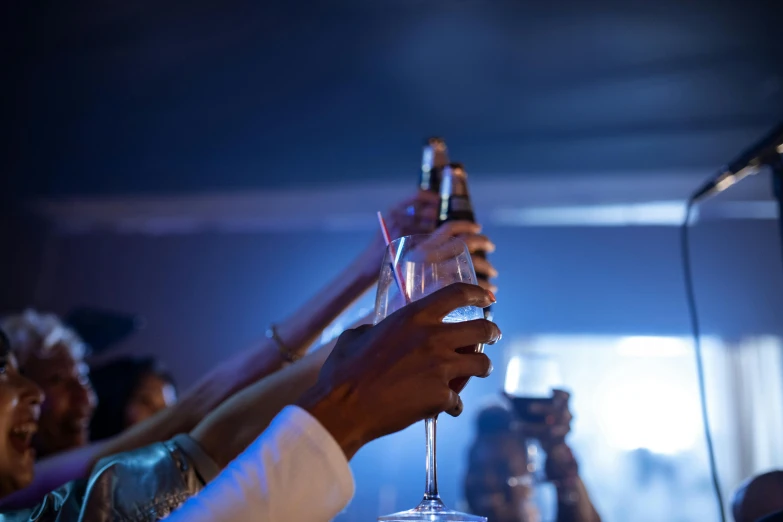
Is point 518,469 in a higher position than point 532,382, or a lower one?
lower

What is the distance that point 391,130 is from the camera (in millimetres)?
2379

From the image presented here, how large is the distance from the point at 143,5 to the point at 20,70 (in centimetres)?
62

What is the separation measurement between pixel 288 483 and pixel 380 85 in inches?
71.1

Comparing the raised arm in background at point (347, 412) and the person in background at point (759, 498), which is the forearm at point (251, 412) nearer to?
the raised arm in background at point (347, 412)

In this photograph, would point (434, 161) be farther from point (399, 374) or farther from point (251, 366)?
point (399, 374)

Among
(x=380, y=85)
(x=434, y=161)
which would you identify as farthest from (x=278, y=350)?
(x=380, y=85)

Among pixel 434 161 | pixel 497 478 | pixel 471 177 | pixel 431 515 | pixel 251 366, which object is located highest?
pixel 471 177

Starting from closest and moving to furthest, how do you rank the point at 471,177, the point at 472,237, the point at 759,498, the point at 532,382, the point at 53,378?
the point at 759,498
the point at 472,237
the point at 532,382
the point at 53,378
the point at 471,177

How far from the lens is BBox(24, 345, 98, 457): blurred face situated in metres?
1.74

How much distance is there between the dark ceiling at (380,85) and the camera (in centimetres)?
174

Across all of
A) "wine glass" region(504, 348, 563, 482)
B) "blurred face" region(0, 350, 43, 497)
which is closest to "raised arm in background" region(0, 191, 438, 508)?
"blurred face" region(0, 350, 43, 497)

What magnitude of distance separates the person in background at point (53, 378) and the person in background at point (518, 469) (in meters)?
1.09

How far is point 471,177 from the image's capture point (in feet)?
9.14

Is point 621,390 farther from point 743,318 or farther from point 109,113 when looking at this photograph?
point 109,113
